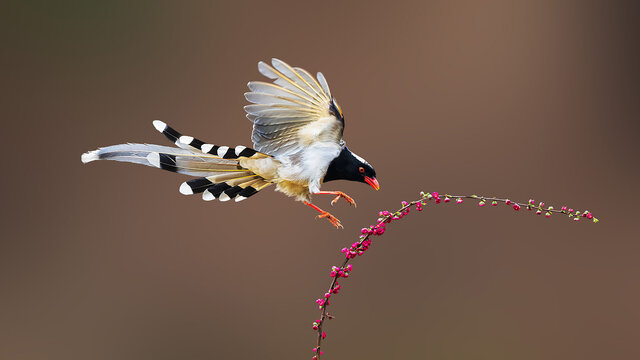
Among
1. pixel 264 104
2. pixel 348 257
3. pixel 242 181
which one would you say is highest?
pixel 264 104

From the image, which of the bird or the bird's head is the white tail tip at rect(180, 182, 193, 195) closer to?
the bird

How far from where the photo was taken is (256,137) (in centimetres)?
133

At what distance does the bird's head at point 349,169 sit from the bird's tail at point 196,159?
0.55ft

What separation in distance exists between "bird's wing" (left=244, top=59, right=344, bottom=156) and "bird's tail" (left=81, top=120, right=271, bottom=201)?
64 mm

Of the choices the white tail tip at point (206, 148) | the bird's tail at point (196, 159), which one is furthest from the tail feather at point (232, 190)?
the white tail tip at point (206, 148)

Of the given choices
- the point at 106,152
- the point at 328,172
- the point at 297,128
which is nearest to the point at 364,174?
the point at 328,172

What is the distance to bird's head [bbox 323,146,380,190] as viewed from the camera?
1.32 meters

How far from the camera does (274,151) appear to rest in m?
1.32

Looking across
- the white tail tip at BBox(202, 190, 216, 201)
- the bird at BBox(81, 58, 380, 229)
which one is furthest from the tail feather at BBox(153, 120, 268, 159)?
the white tail tip at BBox(202, 190, 216, 201)

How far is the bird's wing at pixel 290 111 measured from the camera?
1233mm

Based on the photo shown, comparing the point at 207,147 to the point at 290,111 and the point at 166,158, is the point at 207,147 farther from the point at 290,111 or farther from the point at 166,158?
the point at 290,111

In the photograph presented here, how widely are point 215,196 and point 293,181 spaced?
187 mm

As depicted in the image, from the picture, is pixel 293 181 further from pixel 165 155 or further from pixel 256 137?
pixel 165 155

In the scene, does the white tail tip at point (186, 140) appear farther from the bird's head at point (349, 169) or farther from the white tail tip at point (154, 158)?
the bird's head at point (349, 169)
